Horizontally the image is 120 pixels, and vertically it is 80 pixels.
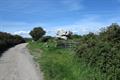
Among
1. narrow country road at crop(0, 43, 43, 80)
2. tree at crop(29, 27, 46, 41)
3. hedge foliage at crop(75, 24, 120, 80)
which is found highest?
tree at crop(29, 27, 46, 41)

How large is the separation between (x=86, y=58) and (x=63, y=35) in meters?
56.3

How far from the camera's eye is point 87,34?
26.2 m

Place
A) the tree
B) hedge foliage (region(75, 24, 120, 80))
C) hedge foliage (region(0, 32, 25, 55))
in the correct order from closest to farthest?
hedge foliage (region(75, 24, 120, 80))
hedge foliage (region(0, 32, 25, 55))
the tree

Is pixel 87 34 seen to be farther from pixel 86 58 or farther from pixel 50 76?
pixel 50 76

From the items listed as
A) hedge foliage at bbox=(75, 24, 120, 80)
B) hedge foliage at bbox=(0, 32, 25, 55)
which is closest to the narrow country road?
hedge foliage at bbox=(75, 24, 120, 80)

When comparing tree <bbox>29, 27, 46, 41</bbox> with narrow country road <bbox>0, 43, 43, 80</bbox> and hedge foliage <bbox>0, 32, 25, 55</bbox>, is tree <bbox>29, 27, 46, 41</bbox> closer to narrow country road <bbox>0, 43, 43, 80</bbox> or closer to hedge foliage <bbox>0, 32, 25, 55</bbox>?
hedge foliage <bbox>0, 32, 25, 55</bbox>

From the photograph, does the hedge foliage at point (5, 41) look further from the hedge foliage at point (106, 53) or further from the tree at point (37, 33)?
the tree at point (37, 33)

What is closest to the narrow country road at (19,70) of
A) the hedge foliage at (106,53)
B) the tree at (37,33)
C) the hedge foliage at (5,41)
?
the hedge foliage at (106,53)

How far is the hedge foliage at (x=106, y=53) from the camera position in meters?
14.3

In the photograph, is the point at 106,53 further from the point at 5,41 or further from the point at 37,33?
the point at 37,33

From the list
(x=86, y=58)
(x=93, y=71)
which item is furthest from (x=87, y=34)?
(x=93, y=71)

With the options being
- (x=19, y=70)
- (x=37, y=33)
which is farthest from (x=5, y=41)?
(x=19, y=70)

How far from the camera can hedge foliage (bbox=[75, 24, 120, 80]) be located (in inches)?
561

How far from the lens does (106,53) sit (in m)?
16.6
